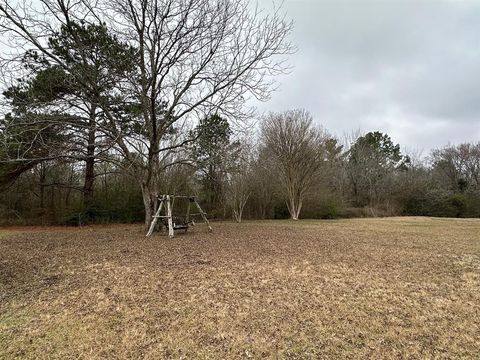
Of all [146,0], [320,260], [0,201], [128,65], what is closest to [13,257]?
[128,65]

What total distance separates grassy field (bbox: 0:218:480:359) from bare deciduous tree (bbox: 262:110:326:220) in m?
11.6

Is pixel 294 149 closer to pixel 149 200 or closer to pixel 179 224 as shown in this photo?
pixel 179 224

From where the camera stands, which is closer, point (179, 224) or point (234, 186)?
point (179, 224)

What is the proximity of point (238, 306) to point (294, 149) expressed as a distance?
576 inches

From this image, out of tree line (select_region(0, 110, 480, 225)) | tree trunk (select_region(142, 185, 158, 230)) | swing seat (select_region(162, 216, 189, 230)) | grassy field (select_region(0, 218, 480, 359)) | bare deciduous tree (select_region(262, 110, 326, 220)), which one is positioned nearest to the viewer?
grassy field (select_region(0, 218, 480, 359))

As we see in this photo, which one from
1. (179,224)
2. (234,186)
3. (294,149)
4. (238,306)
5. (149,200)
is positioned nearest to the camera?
(238,306)

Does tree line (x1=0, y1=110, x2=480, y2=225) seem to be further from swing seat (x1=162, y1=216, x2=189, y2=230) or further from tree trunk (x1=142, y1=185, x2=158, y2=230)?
swing seat (x1=162, y1=216, x2=189, y2=230)

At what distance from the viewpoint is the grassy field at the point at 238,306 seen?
244 centimetres

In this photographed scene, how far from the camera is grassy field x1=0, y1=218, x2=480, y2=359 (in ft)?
8.01

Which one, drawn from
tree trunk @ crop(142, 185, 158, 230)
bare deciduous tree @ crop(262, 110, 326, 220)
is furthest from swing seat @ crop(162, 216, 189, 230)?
bare deciduous tree @ crop(262, 110, 326, 220)

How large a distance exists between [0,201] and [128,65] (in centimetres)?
1137

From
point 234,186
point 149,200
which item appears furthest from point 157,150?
point 234,186

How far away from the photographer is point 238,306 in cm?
319

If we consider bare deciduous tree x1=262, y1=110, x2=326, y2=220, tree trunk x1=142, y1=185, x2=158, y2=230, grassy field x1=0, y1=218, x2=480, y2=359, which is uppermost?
bare deciduous tree x1=262, y1=110, x2=326, y2=220
